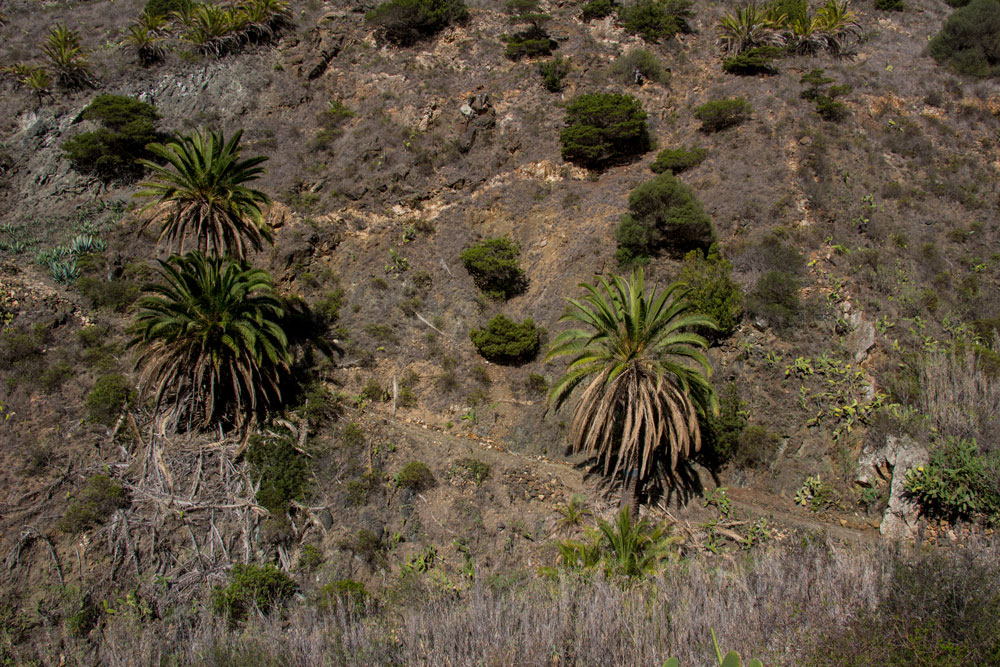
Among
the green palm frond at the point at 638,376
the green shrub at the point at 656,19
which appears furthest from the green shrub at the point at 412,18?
the green palm frond at the point at 638,376

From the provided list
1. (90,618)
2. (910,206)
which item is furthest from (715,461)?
(90,618)

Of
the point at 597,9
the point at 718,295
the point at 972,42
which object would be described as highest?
the point at 972,42

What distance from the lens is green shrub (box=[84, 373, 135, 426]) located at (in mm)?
21000

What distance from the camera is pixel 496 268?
26234 mm

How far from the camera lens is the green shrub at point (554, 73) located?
34125 mm

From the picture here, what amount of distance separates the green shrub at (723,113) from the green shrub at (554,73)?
8.78 meters

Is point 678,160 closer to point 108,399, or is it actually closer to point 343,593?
point 343,593

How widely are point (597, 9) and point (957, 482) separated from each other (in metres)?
35.9

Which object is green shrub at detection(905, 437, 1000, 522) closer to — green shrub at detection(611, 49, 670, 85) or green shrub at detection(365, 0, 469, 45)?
green shrub at detection(611, 49, 670, 85)

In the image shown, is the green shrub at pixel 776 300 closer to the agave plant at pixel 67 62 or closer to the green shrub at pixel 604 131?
the green shrub at pixel 604 131

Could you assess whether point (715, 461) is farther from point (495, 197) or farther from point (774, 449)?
point (495, 197)

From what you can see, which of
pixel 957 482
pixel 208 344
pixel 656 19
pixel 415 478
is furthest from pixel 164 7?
pixel 957 482

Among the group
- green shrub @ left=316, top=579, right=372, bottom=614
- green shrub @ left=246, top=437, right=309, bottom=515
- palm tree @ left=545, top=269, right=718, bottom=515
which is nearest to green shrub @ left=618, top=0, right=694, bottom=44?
palm tree @ left=545, top=269, right=718, bottom=515

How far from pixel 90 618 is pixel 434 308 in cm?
1687
